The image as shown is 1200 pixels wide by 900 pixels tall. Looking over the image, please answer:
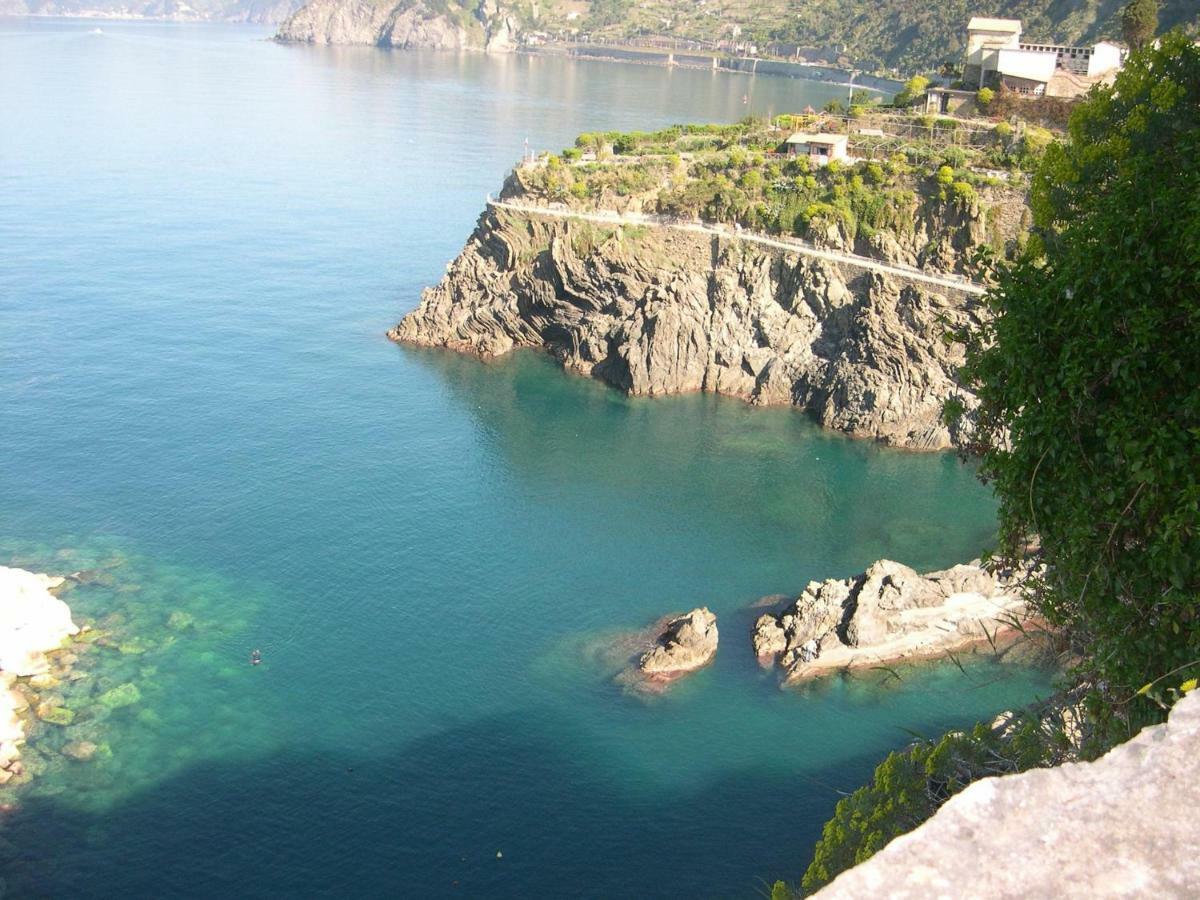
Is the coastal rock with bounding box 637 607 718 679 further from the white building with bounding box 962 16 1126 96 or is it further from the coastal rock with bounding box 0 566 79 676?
the white building with bounding box 962 16 1126 96

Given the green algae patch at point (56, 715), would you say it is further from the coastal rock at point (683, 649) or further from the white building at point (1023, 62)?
the white building at point (1023, 62)

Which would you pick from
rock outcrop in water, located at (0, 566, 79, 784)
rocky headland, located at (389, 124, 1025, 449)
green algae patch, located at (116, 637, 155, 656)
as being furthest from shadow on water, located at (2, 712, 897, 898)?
rocky headland, located at (389, 124, 1025, 449)

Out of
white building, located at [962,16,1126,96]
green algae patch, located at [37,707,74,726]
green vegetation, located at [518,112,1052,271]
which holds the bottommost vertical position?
green algae patch, located at [37,707,74,726]

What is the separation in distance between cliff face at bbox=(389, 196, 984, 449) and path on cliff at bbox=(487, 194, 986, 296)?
53 centimetres

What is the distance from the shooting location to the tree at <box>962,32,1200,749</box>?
55.0 feet

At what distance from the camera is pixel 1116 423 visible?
1728 cm

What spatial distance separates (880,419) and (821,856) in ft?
156

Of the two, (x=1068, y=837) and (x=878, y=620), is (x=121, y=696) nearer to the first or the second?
(x=878, y=620)

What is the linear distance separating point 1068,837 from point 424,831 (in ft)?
99.8

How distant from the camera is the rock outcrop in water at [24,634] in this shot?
39.1 m

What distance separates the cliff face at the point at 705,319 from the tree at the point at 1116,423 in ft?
154

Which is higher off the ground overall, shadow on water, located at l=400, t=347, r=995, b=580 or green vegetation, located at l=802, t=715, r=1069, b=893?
green vegetation, located at l=802, t=715, r=1069, b=893

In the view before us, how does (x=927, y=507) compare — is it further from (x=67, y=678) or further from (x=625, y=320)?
(x=67, y=678)

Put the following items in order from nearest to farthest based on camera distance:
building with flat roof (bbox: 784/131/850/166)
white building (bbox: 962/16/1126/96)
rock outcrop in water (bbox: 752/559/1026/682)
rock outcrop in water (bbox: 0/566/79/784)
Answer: rock outcrop in water (bbox: 0/566/79/784), rock outcrop in water (bbox: 752/559/1026/682), building with flat roof (bbox: 784/131/850/166), white building (bbox: 962/16/1126/96)
